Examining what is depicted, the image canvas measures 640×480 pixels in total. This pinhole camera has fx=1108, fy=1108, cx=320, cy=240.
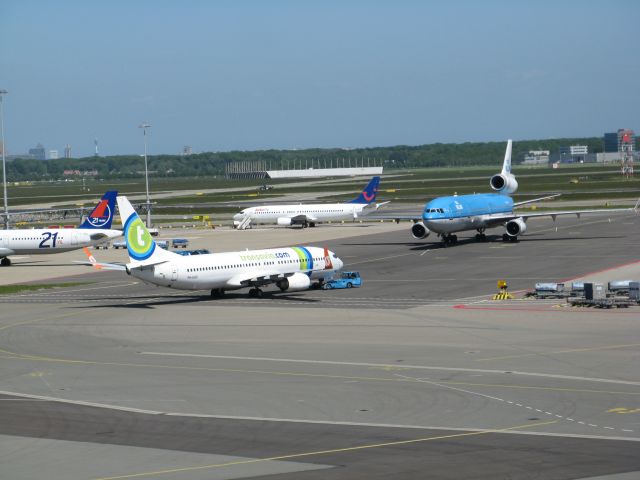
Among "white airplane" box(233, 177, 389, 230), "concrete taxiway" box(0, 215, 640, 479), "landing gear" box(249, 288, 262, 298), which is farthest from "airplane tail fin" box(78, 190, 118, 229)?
"white airplane" box(233, 177, 389, 230)

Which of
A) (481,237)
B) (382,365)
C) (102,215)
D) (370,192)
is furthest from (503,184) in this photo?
(382,365)

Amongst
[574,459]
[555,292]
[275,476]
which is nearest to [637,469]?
[574,459]

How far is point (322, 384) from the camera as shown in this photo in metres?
45.9

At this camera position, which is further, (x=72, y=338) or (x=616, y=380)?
(x=72, y=338)

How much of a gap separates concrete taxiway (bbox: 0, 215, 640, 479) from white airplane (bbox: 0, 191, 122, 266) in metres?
24.3

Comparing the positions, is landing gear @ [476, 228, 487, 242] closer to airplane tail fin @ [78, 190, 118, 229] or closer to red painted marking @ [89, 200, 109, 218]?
airplane tail fin @ [78, 190, 118, 229]

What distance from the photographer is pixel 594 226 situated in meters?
135

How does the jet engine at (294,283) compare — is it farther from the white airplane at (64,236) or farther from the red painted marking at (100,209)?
the red painted marking at (100,209)

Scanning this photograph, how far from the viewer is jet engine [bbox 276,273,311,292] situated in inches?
3150

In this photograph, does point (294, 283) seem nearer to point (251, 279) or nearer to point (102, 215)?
point (251, 279)

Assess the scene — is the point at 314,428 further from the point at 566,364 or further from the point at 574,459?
the point at 566,364

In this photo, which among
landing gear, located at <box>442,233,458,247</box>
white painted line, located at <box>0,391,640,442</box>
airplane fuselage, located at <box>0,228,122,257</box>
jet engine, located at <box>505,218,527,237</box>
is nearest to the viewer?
white painted line, located at <box>0,391,640,442</box>

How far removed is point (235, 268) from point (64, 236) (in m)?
38.2

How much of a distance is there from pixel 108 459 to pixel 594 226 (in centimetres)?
10905
